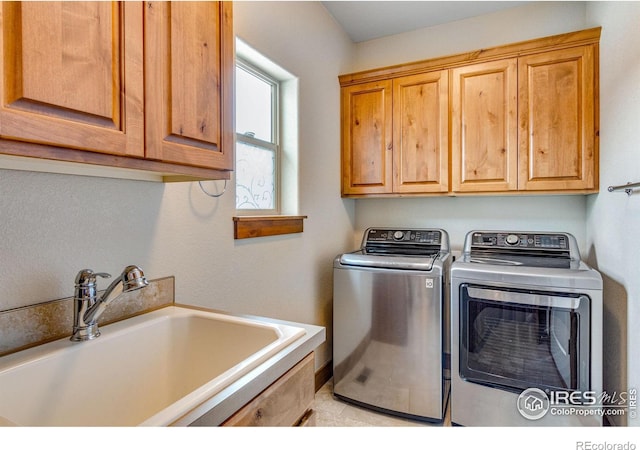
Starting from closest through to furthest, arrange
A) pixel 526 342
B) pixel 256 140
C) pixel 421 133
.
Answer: pixel 526 342
pixel 256 140
pixel 421 133

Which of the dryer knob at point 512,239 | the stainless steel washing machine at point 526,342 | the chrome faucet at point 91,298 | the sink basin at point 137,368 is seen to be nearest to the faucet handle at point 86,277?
the chrome faucet at point 91,298

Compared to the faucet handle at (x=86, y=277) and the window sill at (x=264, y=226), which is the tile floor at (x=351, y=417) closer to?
the window sill at (x=264, y=226)

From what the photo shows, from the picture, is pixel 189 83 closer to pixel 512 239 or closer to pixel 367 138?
pixel 367 138

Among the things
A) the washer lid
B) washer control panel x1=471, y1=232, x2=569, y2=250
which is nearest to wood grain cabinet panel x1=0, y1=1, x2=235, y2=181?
the washer lid

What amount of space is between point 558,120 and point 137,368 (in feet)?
8.24

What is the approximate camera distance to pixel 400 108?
2.47 m

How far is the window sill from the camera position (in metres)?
1.64

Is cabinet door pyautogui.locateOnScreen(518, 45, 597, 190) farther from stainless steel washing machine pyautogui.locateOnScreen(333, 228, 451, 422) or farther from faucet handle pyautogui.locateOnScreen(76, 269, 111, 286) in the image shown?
faucet handle pyautogui.locateOnScreen(76, 269, 111, 286)

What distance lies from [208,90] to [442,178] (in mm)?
1799

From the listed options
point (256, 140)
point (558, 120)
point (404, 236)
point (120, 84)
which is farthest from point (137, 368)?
point (558, 120)

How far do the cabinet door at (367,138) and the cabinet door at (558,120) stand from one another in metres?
0.87

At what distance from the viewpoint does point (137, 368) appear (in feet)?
3.35

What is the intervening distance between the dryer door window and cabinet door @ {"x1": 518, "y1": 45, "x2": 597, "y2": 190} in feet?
2.61

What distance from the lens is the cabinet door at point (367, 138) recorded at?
253cm
